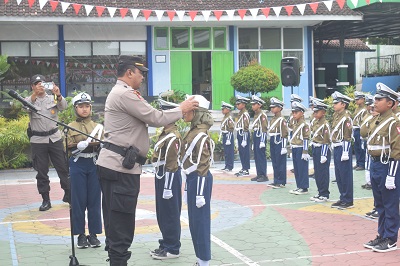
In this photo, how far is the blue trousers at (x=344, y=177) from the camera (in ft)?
34.7

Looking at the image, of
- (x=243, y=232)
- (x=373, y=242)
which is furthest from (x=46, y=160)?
(x=373, y=242)

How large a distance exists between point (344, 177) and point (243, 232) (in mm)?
2643

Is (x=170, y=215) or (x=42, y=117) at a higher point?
(x=42, y=117)

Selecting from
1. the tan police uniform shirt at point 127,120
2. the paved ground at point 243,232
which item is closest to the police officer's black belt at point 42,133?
the paved ground at point 243,232

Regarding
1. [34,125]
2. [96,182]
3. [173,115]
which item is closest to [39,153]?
[34,125]

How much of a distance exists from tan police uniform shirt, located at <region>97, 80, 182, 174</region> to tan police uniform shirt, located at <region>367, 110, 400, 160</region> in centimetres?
340

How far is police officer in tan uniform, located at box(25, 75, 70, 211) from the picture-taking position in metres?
10.4

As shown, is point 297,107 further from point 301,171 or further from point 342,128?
point 342,128

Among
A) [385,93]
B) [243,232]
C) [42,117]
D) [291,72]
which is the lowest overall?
[243,232]

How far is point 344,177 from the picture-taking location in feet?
34.8

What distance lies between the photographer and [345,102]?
11.0 meters

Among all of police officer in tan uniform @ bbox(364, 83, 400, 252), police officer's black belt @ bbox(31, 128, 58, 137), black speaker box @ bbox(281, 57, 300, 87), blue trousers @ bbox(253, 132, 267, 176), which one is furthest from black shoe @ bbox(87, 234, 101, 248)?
black speaker box @ bbox(281, 57, 300, 87)

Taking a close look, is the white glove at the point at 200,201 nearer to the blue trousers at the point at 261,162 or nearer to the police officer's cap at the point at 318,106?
the police officer's cap at the point at 318,106

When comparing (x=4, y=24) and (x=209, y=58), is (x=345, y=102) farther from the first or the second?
(x=4, y=24)
